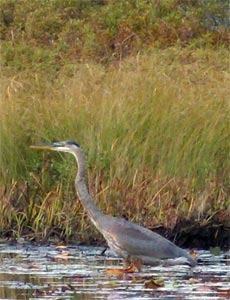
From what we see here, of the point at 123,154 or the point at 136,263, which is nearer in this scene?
the point at 136,263

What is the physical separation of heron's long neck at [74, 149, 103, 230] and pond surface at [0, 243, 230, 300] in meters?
0.33

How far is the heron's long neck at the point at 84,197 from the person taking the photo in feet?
27.5

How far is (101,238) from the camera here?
9.23m

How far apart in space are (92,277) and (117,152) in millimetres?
2327

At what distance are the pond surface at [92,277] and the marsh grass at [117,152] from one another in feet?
1.37

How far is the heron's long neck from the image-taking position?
27.5 ft

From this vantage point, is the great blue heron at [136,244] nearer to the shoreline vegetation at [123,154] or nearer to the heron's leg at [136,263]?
the heron's leg at [136,263]

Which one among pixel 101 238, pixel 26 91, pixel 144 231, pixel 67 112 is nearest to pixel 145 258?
pixel 144 231

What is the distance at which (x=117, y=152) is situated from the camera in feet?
31.4

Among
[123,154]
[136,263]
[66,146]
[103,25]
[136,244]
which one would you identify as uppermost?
[66,146]

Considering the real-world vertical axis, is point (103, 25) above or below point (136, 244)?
below

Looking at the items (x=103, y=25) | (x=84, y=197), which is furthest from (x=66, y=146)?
(x=103, y=25)

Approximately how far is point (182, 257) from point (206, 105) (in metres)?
2.79

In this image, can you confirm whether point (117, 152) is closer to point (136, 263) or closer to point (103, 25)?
point (136, 263)
